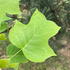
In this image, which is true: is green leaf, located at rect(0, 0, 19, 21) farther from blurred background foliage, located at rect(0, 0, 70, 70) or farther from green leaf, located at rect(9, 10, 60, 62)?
blurred background foliage, located at rect(0, 0, 70, 70)

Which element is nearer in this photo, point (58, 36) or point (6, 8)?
point (6, 8)

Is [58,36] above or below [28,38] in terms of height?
below

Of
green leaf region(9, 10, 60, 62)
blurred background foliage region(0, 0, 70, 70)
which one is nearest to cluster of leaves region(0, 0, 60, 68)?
green leaf region(9, 10, 60, 62)

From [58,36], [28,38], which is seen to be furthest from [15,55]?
[58,36]

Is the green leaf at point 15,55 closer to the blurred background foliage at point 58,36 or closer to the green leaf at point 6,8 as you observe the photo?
the green leaf at point 6,8

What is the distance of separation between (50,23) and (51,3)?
3398mm

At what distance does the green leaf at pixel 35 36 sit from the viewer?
392 millimetres

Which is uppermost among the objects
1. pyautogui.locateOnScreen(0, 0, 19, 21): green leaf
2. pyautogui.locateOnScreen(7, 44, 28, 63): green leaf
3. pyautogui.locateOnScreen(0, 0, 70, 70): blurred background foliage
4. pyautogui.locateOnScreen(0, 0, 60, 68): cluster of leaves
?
pyautogui.locateOnScreen(0, 0, 19, 21): green leaf

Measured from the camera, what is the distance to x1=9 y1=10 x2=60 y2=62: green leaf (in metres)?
0.39

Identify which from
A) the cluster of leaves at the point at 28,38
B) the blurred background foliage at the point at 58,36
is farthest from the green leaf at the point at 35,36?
the blurred background foliage at the point at 58,36

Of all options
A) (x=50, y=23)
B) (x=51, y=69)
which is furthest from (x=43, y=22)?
(x=51, y=69)

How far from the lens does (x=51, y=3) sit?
12.4ft

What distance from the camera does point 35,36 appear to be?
40cm

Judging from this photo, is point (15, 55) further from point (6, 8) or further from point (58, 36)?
point (58, 36)
